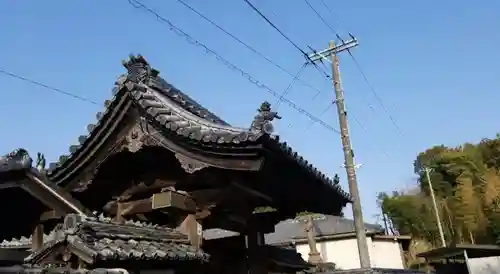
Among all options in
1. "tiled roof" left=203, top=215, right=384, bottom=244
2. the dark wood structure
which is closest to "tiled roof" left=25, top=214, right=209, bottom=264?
the dark wood structure

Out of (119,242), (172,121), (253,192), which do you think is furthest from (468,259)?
(119,242)

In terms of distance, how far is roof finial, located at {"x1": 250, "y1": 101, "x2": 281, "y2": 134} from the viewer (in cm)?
532

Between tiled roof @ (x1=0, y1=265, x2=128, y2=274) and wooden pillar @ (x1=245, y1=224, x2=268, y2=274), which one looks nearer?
tiled roof @ (x1=0, y1=265, x2=128, y2=274)

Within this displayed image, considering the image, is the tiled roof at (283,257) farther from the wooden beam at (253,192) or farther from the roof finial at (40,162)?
the roof finial at (40,162)

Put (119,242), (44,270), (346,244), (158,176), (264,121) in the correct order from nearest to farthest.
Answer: (44,270) → (119,242) → (264,121) → (158,176) → (346,244)

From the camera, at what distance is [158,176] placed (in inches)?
255

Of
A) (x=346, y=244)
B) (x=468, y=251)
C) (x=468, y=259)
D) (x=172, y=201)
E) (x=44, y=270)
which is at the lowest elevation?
(x=44, y=270)

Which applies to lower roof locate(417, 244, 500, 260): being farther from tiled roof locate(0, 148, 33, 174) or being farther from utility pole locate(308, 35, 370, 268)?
tiled roof locate(0, 148, 33, 174)

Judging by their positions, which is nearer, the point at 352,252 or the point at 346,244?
the point at 352,252

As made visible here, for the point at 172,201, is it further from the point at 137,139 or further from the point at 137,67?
the point at 137,67

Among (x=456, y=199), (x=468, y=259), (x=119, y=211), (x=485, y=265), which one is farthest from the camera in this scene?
(x=456, y=199)

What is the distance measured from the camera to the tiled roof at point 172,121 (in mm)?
5395

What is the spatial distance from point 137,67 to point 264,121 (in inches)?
103

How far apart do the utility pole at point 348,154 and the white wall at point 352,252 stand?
715 inches
